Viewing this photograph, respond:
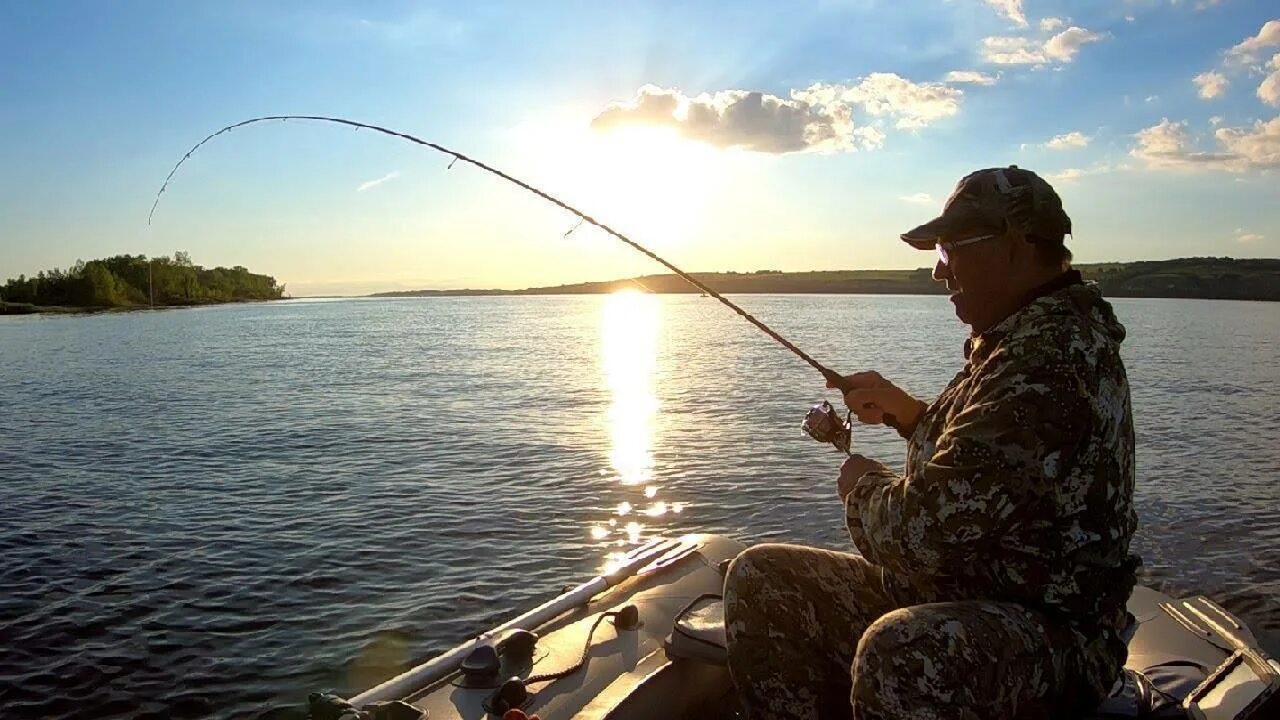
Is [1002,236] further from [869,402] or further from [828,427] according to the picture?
[828,427]

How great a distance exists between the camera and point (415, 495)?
13.2 m

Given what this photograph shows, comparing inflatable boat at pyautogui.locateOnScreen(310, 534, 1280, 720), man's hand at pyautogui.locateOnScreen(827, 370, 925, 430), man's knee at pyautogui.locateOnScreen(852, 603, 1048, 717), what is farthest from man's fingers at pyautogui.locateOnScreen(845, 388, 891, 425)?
inflatable boat at pyautogui.locateOnScreen(310, 534, 1280, 720)

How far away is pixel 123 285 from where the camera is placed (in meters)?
122

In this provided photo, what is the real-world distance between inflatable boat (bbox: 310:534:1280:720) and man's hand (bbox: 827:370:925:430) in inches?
45.2

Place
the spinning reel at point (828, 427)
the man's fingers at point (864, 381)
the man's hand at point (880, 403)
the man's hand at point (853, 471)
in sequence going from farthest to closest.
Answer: the spinning reel at point (828, 427), the man's fingers at point (864, 381), the man's hand at point (880, 403), the man's hand at point (853, 471)

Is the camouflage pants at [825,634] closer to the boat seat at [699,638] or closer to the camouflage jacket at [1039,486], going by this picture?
the camouflage jacket at [1039,486]

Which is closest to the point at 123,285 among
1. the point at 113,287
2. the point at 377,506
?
the point at 113,287

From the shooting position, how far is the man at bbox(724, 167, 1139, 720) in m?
2.60

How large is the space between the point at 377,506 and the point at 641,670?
8.91 metres

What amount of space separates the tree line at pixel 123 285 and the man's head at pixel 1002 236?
100247 mm

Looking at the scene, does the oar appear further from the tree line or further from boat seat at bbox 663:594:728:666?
the tree line

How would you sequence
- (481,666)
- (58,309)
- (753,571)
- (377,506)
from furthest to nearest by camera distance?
(58,309) < (377,506) < (481,666) < (753,571)

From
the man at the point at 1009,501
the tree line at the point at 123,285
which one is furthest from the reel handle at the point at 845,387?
the tree line at the point at 123,285

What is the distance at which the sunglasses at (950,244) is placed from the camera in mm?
2982
